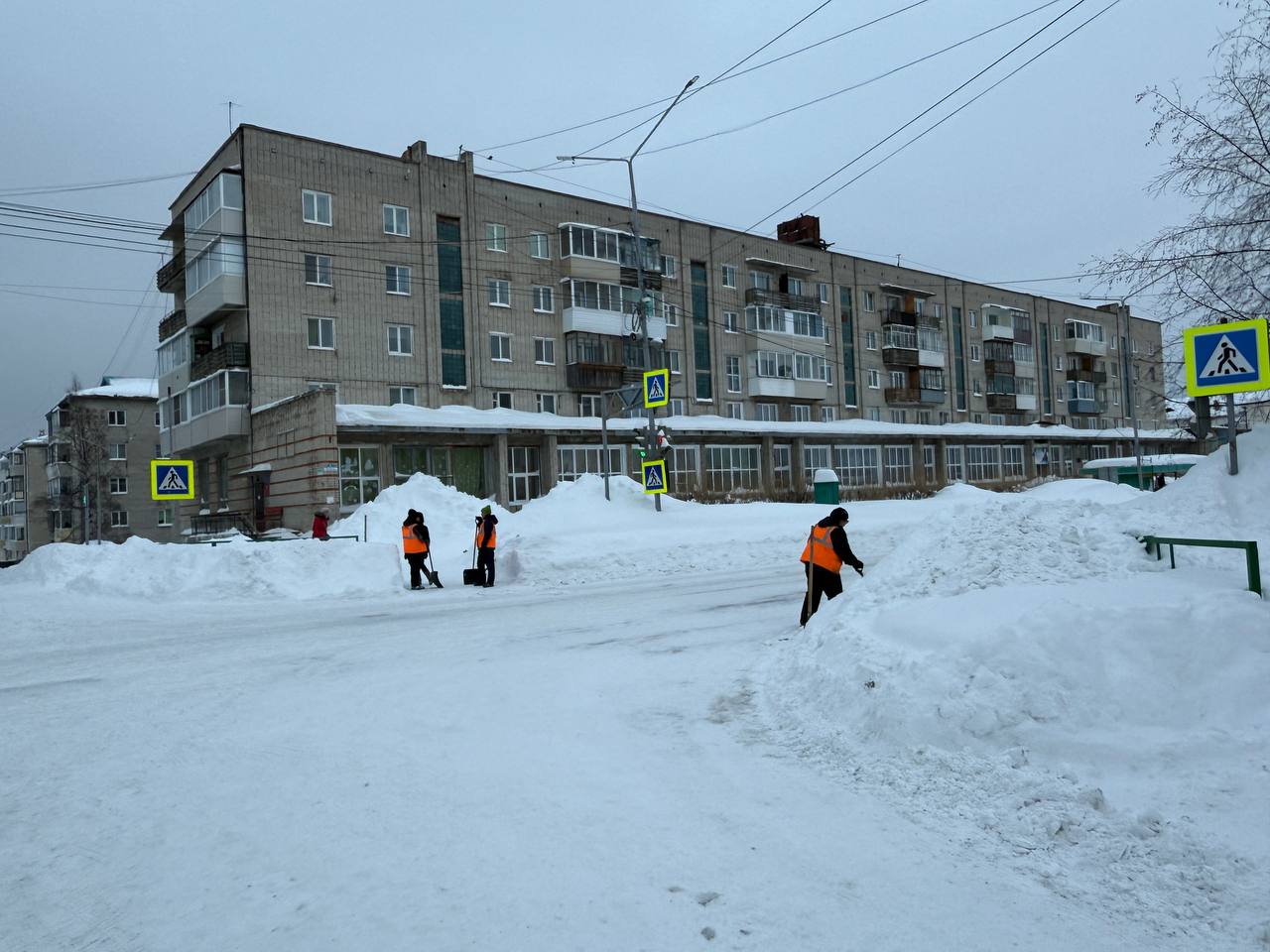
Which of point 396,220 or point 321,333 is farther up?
point 396,220

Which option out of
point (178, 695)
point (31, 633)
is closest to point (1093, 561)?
point (178, 695)

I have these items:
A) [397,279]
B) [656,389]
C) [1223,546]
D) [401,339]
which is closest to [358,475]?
[401,339]

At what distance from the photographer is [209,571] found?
17438 millimetres

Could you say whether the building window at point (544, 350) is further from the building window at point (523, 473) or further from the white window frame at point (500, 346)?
the building window at point (523, 473)

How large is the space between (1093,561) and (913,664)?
9.19 ft

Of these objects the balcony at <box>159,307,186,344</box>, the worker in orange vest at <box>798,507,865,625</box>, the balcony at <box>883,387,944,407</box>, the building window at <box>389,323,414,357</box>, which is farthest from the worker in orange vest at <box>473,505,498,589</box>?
the balcony at <box>883,387,944,407</box>

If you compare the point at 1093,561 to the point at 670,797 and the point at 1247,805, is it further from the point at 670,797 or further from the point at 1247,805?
the point at 670,797

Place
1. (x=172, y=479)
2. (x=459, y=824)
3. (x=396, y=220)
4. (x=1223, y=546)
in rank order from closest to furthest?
(x=459, y=824)
(x=1223, y=546)
(x=172, y=479)
(x=396, y=220)

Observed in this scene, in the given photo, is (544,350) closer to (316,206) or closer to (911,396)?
(316,206)

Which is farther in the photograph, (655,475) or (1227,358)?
(655,475)

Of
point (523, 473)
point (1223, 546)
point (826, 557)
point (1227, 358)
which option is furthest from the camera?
point (523, 473)

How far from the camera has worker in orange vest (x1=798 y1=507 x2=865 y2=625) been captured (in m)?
10.1

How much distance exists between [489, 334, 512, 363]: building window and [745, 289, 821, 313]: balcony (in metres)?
16.0

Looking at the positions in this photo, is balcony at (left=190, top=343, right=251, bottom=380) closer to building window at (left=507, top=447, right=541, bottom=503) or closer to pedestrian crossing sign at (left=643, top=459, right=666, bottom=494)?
building window at (left=507, top=447, right=541, bottom=503)
